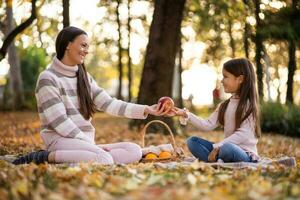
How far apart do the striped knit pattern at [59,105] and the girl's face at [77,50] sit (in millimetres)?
95

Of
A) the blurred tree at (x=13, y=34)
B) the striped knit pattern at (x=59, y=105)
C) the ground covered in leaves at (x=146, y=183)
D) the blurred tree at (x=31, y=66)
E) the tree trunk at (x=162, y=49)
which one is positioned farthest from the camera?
the blurred tree at (x=31, y=66)

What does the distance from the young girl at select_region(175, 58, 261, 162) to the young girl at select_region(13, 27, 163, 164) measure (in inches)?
25.0

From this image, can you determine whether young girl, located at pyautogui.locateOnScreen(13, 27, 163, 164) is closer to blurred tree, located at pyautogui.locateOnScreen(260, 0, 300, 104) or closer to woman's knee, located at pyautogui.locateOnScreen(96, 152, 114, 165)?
woman's knee, located at pyautogui.locateOnScreen(96, 152, 114, 165)

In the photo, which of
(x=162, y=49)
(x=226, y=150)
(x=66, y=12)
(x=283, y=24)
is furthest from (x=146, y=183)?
(x=283, y=24)

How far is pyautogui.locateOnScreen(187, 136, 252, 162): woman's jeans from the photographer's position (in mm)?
5770

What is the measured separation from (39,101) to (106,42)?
17065mm

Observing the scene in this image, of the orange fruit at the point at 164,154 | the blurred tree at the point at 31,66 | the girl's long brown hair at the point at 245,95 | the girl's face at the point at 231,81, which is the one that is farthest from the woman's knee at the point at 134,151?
the blurred tree at the point at 31,66

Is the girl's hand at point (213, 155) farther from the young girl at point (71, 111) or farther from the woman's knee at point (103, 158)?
the woman's knee at point (103, 158)

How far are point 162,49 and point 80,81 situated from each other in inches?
223

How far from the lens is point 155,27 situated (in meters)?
11.8

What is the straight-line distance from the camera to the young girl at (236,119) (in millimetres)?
5965

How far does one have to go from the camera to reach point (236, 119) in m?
6.08

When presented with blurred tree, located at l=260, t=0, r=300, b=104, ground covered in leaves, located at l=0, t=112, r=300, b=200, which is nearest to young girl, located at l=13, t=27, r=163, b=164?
ground covered in leaves, located at l=0, t=112, r=300, b=200

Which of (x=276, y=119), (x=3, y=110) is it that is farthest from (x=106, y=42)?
(x=276, y=119)
